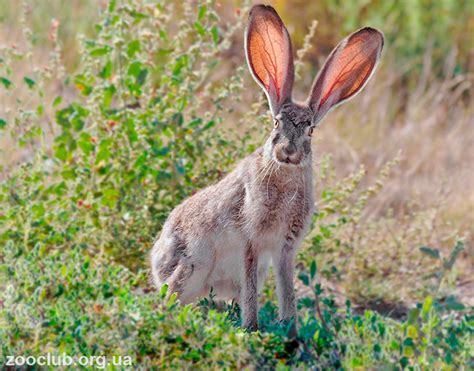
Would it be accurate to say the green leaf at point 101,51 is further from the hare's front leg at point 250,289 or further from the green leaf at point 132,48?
the hare's front leg at point 250,289

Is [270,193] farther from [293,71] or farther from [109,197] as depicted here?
[109,197]

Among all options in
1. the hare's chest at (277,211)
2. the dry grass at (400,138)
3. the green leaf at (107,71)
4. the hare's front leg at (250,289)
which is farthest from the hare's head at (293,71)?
the dry grass at (400,138)

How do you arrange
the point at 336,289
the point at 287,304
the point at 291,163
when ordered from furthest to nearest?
the point at 336,289
the point at 287,304
the point at 291,163

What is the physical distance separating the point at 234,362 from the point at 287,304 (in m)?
0.79

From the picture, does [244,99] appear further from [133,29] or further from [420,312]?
[420,312]

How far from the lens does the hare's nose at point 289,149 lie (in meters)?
4.61

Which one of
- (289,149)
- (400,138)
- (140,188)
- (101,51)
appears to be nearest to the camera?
(289,149)

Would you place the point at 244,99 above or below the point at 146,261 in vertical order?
above

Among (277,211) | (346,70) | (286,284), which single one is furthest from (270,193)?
(346,70)

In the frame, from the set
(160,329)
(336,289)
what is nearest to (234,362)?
(160,329)

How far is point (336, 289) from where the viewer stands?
6.85 meters

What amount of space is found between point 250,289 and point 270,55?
1.12 m

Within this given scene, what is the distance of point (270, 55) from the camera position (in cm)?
491

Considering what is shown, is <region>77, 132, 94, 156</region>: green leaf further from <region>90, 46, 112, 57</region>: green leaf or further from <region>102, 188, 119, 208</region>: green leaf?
<region>90, 46, 112, 57</region>: green leaf
